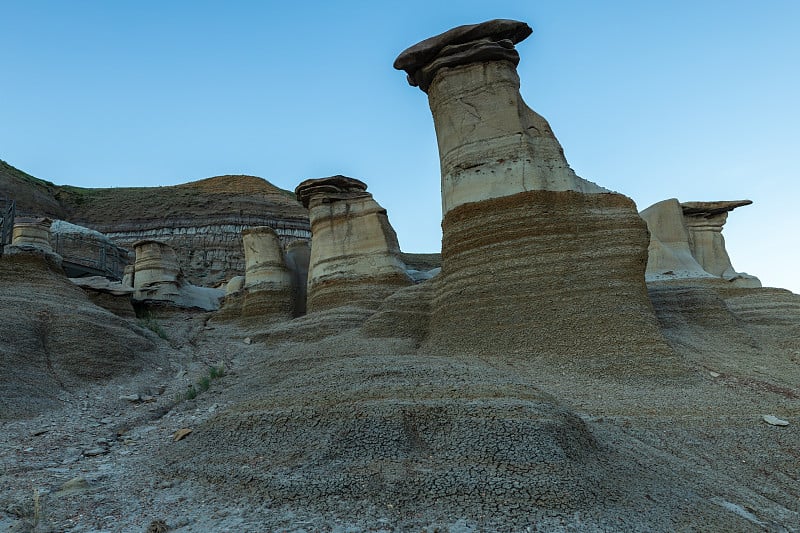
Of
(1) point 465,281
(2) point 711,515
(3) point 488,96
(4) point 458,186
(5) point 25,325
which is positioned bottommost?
(2) point 711,515

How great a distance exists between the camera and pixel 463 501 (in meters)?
4.73

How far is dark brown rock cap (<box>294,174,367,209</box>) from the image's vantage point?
20.9 metres

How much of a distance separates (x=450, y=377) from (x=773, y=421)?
13.6ft

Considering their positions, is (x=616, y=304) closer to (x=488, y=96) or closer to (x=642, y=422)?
(x=642, y=422)

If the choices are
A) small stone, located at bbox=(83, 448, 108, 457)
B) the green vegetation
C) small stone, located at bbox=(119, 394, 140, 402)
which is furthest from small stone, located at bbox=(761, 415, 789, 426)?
small stone, located at bbox=(119, 394, 140, 402)

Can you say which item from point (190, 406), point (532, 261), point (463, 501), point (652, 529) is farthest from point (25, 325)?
point (652, 529)

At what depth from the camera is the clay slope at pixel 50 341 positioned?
31.7 feet

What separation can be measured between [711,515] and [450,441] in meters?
2.16

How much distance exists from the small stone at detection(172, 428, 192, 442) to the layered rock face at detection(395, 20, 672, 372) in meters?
5.50

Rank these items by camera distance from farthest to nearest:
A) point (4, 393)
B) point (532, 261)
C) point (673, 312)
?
point (673, 312) → point (532, 261) → point (4, 393)

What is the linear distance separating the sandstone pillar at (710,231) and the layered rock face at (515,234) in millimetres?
15244

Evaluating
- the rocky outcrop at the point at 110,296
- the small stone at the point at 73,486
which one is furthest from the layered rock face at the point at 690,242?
the small stone at the point at 73,486

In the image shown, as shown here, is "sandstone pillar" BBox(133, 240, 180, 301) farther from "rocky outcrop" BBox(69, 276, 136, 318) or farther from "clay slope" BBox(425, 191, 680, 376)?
"clay slope" BBox(425, 191, 680, 376)

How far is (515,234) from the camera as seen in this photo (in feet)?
39.7
